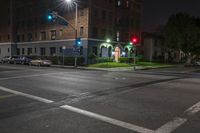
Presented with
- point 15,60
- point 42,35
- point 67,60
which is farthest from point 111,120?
point 42,35

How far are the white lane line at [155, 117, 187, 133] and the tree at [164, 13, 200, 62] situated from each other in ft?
144

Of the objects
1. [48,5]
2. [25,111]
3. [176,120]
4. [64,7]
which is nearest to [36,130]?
[25,111]

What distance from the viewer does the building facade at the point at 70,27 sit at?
47.0m

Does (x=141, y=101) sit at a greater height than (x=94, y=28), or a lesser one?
lesser

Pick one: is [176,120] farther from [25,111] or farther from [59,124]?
[25,111]

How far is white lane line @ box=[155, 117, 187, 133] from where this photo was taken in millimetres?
6496

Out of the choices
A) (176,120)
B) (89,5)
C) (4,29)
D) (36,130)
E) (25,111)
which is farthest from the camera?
(4,29)

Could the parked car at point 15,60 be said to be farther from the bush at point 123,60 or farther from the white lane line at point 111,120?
the white lane line at point 111,120

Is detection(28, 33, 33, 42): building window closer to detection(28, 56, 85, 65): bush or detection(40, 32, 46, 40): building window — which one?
detection(40, 32, 46, 40): building window

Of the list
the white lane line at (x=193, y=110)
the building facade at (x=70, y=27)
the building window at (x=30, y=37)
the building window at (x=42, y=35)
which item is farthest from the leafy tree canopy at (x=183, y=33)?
the white lane line at (x=193, y=110)

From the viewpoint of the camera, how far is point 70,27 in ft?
161

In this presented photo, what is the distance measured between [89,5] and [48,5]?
11724 millimetres

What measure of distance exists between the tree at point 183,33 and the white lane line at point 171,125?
44.0 meters

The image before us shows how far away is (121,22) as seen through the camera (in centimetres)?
5372
